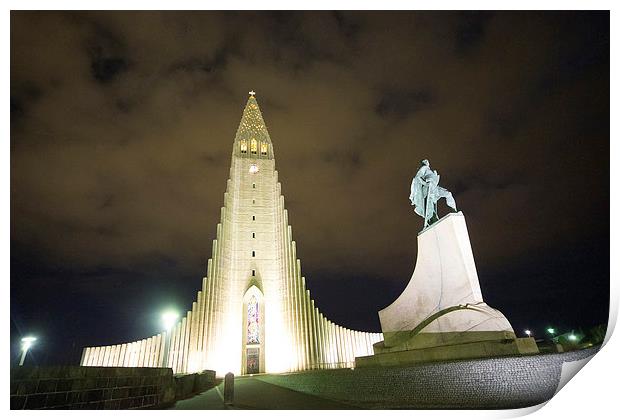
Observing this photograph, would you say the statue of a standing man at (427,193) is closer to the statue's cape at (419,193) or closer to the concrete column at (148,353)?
the statue's cape at (419,193)

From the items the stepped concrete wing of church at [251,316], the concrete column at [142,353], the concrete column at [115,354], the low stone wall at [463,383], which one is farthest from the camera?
the stepped concrete wing of church at [251,316]

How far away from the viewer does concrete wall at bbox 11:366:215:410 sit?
423 centimetres

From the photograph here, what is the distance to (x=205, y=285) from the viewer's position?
1939 centimetres

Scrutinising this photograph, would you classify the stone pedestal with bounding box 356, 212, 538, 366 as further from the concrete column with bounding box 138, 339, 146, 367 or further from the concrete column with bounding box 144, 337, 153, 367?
the concrete column with bounding box 138, 339, 146, 367

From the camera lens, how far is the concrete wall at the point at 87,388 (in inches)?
167

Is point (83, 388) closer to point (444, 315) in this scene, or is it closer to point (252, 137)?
point (444, 315)

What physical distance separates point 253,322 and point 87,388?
15.6 metres

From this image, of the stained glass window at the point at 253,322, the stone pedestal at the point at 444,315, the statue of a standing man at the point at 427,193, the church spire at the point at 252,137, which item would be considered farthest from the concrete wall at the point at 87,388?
the church spire at the point at 252,137

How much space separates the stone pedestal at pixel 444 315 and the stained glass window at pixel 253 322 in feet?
36.1

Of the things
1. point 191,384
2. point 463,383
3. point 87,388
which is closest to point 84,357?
point 191,384

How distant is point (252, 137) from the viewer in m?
24.0
